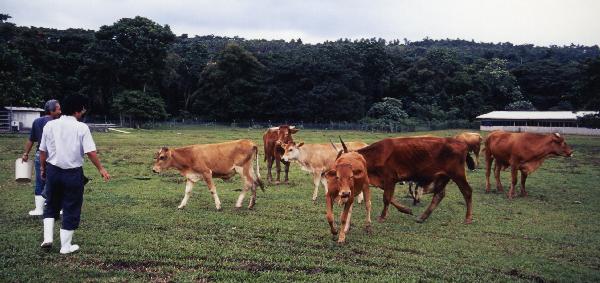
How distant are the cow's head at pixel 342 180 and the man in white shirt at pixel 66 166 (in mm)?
3737

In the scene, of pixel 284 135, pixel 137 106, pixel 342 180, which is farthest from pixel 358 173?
pixel 137 106

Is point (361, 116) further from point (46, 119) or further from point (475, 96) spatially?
point (46, 119)

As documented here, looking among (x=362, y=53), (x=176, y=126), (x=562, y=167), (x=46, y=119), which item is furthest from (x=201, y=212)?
(x=362, y=53)

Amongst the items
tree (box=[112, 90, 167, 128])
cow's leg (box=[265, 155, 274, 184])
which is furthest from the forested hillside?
cow's leg (box=[265, 155, 274, 184])

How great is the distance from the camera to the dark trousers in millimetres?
7043

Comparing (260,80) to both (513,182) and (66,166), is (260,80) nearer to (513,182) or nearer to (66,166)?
(513,182)

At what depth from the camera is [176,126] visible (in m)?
63.4

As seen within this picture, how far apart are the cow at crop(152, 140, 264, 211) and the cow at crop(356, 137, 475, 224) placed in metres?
3.01

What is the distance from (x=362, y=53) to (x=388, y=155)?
72.4 m

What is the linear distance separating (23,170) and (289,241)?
5.32 metres

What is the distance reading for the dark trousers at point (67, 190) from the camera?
704 cm

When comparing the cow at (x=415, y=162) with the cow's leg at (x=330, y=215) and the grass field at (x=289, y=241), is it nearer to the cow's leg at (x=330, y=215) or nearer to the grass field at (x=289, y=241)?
the grass field at (x=289, y=241)

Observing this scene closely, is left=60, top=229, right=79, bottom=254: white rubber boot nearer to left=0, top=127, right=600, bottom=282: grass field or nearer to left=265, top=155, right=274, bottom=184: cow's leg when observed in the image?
left=0, top=127, right=600, bottom=282: grass field

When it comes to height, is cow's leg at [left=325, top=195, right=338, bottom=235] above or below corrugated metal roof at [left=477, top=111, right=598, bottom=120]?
below
